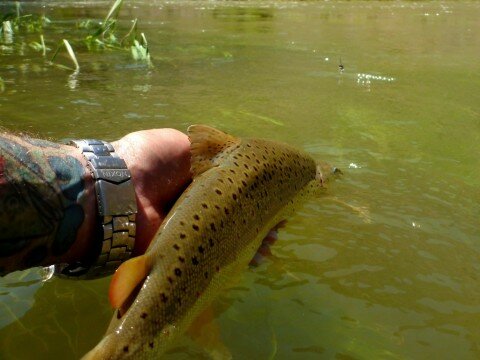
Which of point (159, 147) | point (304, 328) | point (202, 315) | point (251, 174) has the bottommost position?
point (304, 328)

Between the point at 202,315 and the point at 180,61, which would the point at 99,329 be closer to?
the point at 202,315

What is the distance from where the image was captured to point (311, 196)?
3.34 meters

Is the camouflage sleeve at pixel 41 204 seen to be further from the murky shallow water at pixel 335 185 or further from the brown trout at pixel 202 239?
the murky shallow water at pixel 335 185

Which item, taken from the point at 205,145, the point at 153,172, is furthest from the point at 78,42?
the point at 153,172

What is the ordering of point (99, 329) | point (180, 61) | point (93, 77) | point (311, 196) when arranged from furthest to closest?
point (180, 61)
point (93, 77)
point (311, 196)
point (99, 329)

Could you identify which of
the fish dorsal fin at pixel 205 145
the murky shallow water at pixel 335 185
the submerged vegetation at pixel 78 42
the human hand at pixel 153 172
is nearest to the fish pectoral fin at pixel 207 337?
the murky shallow water at pixel 335 185

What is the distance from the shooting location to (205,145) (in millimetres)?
2600

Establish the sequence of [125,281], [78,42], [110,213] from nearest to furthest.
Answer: [125,281] < [110,213] < [78,42]

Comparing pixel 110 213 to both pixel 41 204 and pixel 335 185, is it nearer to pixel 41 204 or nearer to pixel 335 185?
pixel 41 204

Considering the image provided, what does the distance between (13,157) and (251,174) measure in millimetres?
1075

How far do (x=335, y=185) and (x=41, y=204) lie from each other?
2.26 metres

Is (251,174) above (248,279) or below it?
above

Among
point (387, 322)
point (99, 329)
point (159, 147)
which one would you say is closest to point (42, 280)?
point (99, 329)

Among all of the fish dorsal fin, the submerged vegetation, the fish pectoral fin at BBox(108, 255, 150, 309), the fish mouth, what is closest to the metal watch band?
the fish pectoral fin at BBox(108, 255, 150, 309)
